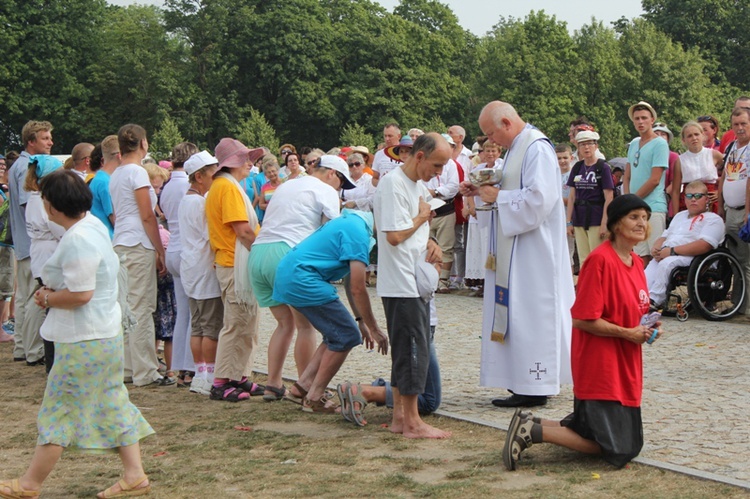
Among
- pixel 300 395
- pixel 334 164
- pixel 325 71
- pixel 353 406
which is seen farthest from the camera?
pixel 325 71

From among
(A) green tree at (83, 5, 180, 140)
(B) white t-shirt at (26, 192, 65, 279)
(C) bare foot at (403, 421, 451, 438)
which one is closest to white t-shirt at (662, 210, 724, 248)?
(C) bare foot at (403, 421, 451, 438)

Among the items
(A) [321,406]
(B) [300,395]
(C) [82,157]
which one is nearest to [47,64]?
(C) [82,157]

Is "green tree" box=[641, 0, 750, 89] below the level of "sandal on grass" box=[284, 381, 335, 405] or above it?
above

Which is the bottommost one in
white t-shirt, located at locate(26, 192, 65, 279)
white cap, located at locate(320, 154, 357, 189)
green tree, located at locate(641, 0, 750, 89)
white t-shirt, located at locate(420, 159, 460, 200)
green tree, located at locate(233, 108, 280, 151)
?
white t-shirt, located at locate(26, 192, 65, 279)

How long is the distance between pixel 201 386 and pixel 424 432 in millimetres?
2790

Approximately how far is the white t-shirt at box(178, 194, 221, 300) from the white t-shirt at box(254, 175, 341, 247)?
842 mm

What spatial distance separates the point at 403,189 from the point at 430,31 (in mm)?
66554

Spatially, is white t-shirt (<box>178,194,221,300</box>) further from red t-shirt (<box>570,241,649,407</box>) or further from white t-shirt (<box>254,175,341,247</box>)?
red t-shirt (<box>570,241,649,407</box>)

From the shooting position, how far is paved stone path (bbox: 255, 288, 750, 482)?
6.42 meters

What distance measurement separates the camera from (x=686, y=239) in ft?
40.5

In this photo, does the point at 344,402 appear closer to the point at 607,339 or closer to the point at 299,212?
the point at 299,212

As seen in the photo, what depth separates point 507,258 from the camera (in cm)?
800

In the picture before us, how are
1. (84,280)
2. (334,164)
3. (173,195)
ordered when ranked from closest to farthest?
(84,280), (334,164), (173,195)

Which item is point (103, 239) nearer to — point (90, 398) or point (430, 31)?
point (90, 398)
